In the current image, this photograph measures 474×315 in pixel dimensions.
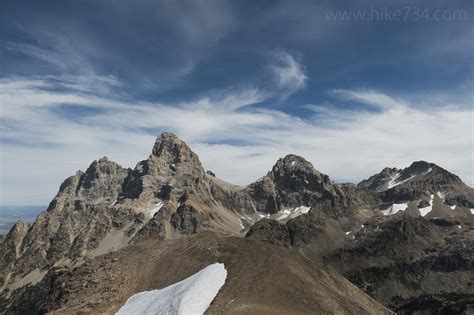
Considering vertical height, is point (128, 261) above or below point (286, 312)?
above

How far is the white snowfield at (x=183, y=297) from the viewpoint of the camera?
6712 centimetres

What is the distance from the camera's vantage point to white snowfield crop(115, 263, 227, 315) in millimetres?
67125

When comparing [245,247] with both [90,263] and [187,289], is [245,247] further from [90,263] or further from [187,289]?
[90,263]

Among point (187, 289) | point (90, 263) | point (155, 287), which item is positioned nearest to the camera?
point (187, 289)

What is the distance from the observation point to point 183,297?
227 ft

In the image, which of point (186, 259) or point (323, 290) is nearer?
point (323, 290)

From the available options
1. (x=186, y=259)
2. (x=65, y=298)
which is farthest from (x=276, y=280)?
(x=65, y=298)

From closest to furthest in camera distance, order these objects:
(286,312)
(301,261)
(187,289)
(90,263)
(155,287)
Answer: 1. (286,312)
2. (187,289)
3. (155,287)
4. (301,261)
5. (90,263)

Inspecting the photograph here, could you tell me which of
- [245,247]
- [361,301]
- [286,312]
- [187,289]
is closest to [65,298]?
[187,289]

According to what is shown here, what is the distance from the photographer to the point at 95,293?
81.1m

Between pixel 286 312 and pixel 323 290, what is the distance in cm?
1221

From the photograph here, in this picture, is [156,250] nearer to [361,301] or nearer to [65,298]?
[65,298]

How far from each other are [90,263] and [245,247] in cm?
3150

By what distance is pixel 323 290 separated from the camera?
76625mm
